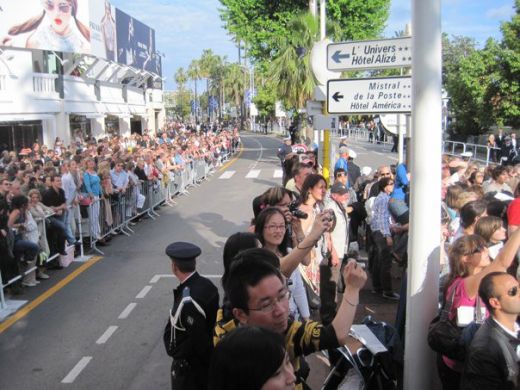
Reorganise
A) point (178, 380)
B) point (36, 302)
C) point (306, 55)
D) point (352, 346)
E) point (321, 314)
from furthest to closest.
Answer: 1. point (306, 55)
2. point (36, 302)
3. point (321, 314)
4. point (178, 380)
5. point (352, 346)

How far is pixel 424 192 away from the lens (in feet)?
11.7

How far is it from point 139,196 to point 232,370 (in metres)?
13.0

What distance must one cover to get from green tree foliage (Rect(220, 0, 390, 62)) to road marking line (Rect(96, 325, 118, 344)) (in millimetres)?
25617

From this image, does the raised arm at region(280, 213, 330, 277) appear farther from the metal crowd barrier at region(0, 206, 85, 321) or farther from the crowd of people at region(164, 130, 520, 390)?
the metal crowd barrier at region(0, 206, 85, 321)

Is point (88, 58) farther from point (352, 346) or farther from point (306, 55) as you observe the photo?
point (352, 346)

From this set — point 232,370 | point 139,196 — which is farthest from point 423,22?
point 139,196

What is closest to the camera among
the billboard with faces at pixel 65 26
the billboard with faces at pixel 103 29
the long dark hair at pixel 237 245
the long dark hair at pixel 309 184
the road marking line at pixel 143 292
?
the long dark hair at pixel 237 245

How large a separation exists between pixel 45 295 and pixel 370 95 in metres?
6.02

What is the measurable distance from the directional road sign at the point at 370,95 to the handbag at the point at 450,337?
2059 millimetres

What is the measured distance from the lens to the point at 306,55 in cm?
2205

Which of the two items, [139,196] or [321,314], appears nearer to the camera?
[321,314]

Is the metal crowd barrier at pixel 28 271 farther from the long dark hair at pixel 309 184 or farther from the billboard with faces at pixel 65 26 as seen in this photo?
the billboard with faces at pixel 65 26

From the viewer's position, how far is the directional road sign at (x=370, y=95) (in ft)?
16.2

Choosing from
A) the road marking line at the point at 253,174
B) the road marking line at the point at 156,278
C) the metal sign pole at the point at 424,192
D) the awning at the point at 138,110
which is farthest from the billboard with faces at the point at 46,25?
the metal sign pole at the point at 424,192
